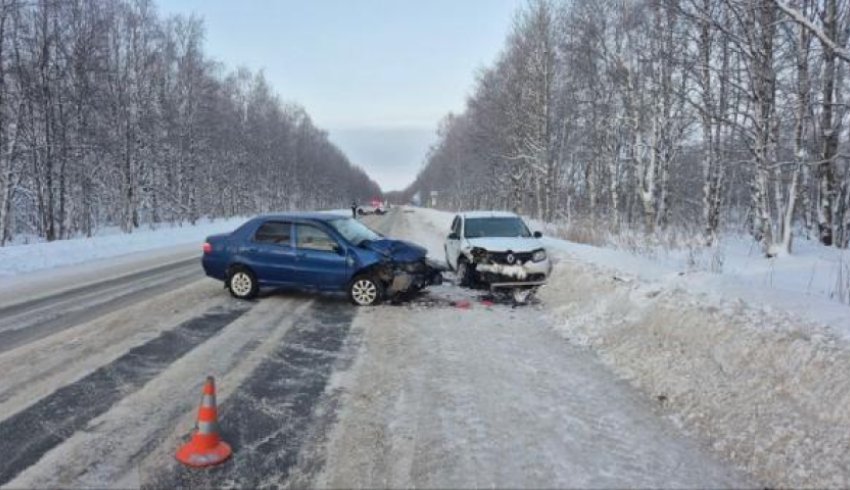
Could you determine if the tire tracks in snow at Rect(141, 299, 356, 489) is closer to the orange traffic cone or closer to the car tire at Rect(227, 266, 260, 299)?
the orange traffic cone

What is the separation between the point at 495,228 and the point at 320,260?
4.65 m

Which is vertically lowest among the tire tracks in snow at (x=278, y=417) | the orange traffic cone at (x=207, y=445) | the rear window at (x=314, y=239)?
the tire tracks in snow at (x=278, y=417)

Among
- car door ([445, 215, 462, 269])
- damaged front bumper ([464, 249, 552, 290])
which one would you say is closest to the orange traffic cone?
damaged front bumper ([464, 249, 552, 290])

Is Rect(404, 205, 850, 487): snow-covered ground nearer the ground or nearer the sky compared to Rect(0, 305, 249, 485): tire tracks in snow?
nearer the sky

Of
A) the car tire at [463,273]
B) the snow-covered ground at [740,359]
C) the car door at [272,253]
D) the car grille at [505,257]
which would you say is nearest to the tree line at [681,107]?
the snow-covered ground at [740,359]

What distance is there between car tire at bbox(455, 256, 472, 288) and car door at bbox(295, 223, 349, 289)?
9.58 feet

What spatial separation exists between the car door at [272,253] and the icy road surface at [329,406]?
1.54 meters

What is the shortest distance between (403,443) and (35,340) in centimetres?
594

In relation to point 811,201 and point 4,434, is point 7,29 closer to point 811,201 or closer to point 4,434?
point 4,434

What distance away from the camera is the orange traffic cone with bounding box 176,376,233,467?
13.4 ft

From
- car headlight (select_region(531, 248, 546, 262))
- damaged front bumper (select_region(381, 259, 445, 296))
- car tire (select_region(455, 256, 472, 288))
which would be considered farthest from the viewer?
car tire (select_region(455, 256, 472, 288))

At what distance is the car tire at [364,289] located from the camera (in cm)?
1049

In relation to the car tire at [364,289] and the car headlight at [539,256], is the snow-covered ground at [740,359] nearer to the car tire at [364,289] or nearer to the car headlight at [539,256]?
the car headlight at [539,256]

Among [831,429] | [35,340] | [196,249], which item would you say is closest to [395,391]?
[831,429]
